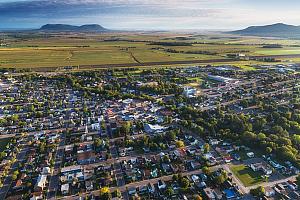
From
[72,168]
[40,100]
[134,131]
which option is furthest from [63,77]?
[72,168]

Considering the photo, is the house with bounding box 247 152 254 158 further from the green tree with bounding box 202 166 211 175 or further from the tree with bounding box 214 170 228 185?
the green tree with bounding box 202 166 211 175

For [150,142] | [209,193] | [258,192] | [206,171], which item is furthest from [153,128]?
[258,192]

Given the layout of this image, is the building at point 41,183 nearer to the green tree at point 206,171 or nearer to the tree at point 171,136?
the tree at point 171,136

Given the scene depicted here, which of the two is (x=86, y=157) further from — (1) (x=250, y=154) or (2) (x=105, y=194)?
(1) (x=250, y=154)

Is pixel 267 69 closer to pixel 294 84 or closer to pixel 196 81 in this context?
pixel 294 84

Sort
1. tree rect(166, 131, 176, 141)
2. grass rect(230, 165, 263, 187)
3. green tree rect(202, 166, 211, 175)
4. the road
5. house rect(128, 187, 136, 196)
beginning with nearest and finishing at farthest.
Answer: house rect(128, 187, 136, 196) → the road → grass rect(230, 165, 263, 187) → green tree rect(202, 166, 211, 175) → tree rect(166, 131, 176, 141)

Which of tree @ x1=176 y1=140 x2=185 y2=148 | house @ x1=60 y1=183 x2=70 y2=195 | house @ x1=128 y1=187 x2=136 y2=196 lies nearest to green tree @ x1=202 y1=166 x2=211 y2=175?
tree @ x1=176 y1=140 x2=185 y2=148

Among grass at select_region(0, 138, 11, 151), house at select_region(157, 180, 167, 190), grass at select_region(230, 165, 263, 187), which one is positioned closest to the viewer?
house at select_region(157, 180, 167, 190)
